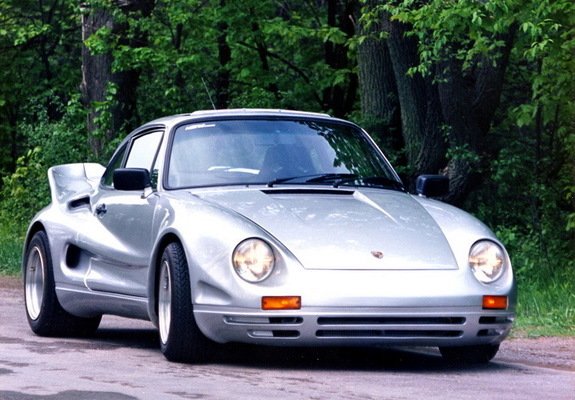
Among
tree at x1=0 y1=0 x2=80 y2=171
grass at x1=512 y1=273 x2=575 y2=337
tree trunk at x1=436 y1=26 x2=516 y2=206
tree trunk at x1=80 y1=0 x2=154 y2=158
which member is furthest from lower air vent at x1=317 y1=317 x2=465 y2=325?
tree at x1=0 y1=0 x2=80 y2=171

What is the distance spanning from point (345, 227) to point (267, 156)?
1170mm

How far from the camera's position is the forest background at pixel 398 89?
13719mm

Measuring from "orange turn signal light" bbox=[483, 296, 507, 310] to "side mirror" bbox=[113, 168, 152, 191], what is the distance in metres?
2.43

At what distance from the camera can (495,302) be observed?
23.4 ft

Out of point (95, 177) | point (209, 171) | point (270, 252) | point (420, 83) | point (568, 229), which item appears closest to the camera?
point (270, 252)

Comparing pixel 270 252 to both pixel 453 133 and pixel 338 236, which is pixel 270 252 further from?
pixel 453 133

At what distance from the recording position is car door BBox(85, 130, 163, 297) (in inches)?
316

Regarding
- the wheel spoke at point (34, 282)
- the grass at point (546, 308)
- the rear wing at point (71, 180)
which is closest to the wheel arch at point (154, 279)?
the wheel spoke at point (34, 282)

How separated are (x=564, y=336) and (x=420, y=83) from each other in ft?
26.4

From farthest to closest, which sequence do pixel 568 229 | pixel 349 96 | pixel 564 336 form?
1. pixel 349 96
2. pixel 568 229
3. pixel 564 336

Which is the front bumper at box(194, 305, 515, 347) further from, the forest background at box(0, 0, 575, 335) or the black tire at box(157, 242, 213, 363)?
the forest background at box(0, 0, 575, 335)

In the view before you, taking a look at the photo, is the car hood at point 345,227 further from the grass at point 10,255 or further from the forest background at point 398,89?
the grass at point 10,255

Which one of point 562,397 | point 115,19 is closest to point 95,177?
point 562,397

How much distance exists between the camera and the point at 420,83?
17.1 m
